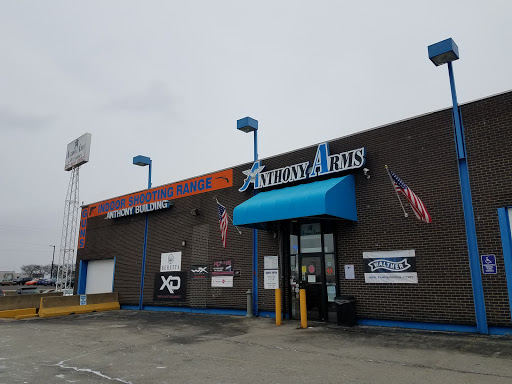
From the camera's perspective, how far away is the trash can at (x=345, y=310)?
39.6ft

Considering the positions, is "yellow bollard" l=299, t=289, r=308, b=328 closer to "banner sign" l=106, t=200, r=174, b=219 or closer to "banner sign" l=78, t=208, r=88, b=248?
"banner sign" l=106, t=200, r=174, b=219

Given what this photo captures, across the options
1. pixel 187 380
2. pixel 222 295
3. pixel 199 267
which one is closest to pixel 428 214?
pixel 187 380

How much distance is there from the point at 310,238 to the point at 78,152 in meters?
22.5

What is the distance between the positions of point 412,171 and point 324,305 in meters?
5.29

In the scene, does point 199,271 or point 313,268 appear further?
point 199,271

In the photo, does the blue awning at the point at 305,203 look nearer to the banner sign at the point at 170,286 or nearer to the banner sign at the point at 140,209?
the banner sign at the point at 170,286

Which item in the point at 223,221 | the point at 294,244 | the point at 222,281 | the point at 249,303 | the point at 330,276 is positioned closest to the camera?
the point at 330,276

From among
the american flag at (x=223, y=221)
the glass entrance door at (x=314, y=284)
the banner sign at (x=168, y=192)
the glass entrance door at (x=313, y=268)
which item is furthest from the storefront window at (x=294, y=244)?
the banner sign at (x=168, y=192)

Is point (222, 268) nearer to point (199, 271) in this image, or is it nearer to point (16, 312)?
point (199, 271)

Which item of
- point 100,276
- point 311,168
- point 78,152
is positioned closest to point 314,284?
point 311,168

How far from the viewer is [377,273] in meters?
12.2

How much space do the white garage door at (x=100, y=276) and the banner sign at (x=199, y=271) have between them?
7161 mm

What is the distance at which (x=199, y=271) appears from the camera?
58.1ft

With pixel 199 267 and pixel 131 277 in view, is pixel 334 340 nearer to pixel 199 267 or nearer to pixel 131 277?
pixel 199 267
